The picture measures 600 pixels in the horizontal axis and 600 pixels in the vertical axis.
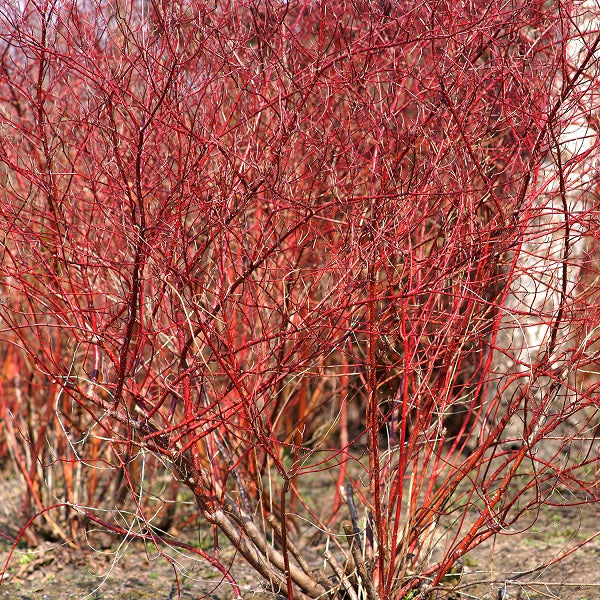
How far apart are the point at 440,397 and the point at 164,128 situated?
1.55 metres

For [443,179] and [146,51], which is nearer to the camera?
[146,51]

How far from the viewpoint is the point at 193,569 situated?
4391 millimetres

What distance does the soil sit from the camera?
399cm

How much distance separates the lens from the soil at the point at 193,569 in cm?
399

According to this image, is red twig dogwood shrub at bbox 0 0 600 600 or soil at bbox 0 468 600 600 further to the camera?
soil at bbox 0 468 600 600

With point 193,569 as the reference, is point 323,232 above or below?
above

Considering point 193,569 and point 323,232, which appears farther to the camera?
point 193,569

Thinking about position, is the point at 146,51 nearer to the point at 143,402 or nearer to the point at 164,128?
the point at 164,128

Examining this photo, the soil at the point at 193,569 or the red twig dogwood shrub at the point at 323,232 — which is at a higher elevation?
the red twig dogwood shrub at the point at 323,232

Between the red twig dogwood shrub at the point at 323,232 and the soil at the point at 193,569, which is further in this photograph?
the soil at the point at 193,569

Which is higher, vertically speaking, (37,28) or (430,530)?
(37,28)

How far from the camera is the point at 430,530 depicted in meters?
3.37

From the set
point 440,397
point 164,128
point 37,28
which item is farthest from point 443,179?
point 37,28

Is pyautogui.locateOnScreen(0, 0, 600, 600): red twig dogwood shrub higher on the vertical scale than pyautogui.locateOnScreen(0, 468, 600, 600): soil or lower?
higher
